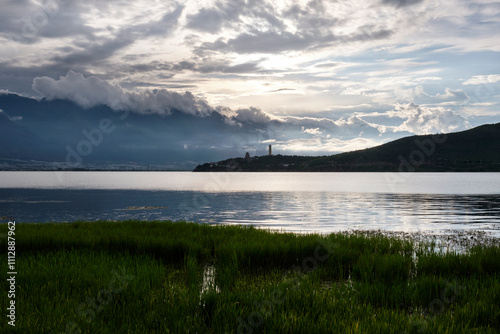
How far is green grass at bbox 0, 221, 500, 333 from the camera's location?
870 cm

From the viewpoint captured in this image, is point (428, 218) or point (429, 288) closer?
point (429, 288)

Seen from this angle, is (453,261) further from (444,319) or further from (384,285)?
(444,319)

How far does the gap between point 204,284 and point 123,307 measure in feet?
13.8

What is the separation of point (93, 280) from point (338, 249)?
10808 millimetres

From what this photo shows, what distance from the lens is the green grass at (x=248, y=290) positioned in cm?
870

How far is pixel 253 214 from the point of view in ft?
191

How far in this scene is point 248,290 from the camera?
11.9 metres

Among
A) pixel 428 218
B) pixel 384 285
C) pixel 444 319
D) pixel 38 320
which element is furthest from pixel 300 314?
pixel 428 218

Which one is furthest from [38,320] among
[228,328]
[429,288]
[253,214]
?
[253,214]

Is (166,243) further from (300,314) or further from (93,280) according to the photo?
(300,314)

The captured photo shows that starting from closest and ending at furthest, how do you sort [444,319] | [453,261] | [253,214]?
[444,319] < [453,261] < [253,214]

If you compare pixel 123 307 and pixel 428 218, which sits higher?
pixel 123 307

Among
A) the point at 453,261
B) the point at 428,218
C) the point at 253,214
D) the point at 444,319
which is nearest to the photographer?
the point at 444,319

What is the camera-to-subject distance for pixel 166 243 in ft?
61.4
